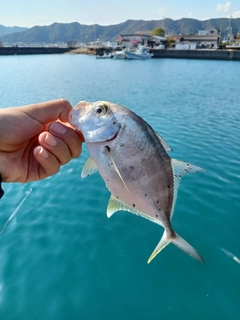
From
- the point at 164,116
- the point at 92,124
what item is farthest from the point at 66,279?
the point at 164,116

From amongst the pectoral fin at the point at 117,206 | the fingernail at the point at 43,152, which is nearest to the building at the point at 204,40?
the fingernail at the point at 43,152

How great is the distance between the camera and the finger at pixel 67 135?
2938 mm

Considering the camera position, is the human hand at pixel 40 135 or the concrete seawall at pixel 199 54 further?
the concrete seawall at pixel 199 54

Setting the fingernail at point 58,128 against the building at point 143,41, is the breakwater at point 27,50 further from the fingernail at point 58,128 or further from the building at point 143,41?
the fingernail at point 58,128

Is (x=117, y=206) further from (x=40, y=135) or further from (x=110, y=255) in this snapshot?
(x=110, y=255)

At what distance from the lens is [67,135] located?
9.74 feet

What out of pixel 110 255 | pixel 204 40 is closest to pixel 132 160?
pixel 110 255

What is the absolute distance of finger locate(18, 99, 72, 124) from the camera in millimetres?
3072

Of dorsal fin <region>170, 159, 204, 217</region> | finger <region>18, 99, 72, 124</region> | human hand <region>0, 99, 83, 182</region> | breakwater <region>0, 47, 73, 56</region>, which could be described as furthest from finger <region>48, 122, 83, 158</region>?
breakwater <region>0, 47, 73, 56</region>

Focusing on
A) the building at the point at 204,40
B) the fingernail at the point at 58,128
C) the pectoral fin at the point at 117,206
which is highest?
the fingernail at the point at 58,128

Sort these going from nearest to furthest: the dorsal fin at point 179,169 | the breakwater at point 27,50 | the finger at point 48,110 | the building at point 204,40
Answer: the dorsal fin at point 179,169
the finger at point 48,110
the building at point 204,40
the breakwater at point 27,50

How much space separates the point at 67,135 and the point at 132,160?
0.84 meters

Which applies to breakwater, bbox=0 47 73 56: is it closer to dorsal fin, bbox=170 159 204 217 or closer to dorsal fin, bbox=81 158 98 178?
dorsal fin, bbox=81 158 98 178

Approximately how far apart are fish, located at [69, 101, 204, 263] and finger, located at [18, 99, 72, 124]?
0.43 m
